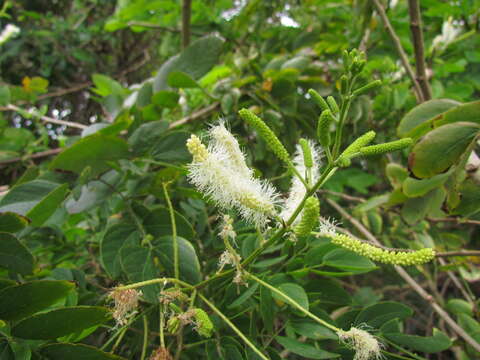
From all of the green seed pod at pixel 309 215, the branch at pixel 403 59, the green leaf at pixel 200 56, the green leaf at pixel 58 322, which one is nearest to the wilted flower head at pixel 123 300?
the green leaf at pixel 58 322

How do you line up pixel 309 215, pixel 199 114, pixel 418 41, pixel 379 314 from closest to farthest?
pixel 309 215 → pixel 379 314 → pixel 418 41 → pixel 199 114

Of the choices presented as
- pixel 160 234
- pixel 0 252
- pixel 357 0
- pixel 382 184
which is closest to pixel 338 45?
pixel 357 0

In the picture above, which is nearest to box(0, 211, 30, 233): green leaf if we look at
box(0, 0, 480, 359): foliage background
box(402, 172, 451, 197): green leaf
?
box(0, 0, 480, 359): foliage background

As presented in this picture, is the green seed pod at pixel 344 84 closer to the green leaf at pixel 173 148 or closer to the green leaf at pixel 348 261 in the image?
the green leaf at pixel 348 261

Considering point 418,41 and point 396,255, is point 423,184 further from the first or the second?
point 418,41

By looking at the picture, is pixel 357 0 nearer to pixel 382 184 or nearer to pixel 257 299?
pixel 382 184

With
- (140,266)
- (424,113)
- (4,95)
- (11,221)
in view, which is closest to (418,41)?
(424,113)
